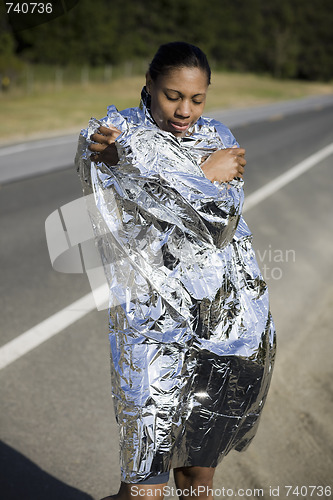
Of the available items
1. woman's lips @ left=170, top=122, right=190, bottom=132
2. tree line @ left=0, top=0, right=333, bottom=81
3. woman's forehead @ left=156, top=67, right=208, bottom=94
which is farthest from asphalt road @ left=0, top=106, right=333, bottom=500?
tree line @ left=0, top=0, right=333, bottom=81

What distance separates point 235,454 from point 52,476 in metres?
1.02

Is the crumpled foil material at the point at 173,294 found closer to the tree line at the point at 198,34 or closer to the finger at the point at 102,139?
the finger at the point at 102,139

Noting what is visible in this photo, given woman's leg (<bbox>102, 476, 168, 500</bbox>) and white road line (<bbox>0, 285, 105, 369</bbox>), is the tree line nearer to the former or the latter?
white road line (<bbox>0, 285, 105, 369</bbox>)

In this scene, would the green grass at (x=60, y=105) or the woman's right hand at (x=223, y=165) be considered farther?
the green grass at (x=60, y=105)

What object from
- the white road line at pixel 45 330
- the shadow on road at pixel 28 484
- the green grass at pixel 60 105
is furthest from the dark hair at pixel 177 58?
the green grass at pixel 60 105

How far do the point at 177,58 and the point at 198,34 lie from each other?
58.4m

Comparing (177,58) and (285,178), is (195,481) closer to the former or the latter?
(177,58)

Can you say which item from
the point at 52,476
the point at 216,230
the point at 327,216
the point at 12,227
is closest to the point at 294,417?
the point at 52,476

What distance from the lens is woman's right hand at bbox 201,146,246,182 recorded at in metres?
1.93

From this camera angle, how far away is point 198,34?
56781 millimetres

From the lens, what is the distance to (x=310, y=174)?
12305 mm

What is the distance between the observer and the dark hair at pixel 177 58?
1924 millimetres

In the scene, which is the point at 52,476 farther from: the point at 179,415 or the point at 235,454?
the point at 179,415

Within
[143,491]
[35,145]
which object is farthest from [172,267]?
[35,145]
